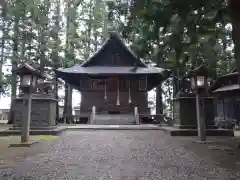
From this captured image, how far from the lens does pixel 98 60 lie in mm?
22188

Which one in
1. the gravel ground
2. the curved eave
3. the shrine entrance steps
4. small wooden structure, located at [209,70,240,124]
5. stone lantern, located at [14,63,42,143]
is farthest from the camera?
the curved eave

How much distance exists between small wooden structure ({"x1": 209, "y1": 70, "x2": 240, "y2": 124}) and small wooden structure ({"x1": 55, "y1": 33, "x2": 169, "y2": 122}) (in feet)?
14.4

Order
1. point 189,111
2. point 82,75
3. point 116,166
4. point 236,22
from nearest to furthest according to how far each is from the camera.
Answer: point 236,22 → point 116,166 → point 189,111 → point 82,75

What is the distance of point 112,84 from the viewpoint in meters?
21.4

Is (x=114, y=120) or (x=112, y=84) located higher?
(x=112, y=84)

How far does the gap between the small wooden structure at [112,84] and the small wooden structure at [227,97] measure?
14.4ft

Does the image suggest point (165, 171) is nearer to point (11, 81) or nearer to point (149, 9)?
point (149, 9)

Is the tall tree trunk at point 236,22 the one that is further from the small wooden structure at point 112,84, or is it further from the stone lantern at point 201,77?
the small wooden structure at point 112,84

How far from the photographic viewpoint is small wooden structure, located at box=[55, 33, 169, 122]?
20.5m

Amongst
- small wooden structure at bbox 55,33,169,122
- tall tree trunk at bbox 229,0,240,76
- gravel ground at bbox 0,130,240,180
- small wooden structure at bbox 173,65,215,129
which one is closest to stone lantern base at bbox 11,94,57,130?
gravel ground at bbox 0,130,240,180

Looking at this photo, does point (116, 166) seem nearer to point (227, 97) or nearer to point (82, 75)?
point (82, 75)

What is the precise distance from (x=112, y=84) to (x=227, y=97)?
28.5 feet

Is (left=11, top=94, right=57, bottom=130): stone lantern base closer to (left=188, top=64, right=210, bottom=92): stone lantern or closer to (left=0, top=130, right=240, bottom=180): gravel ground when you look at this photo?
(left=0, top=130, right=240, bottom=180): gravel ground

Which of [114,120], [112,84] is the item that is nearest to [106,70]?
[112,84]
